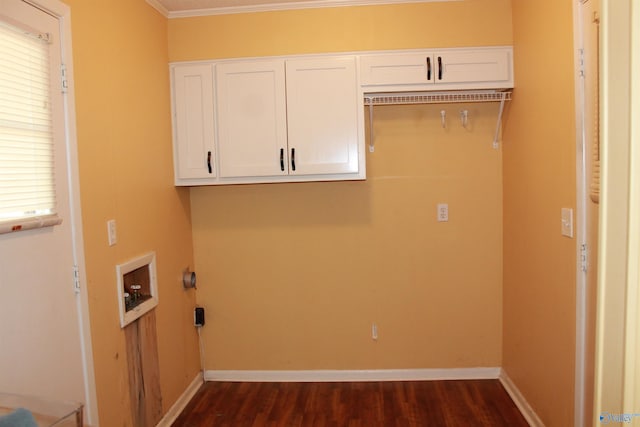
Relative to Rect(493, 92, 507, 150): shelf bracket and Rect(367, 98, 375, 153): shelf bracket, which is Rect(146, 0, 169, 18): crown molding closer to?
Rect(367, 98, 375, 153): shelf bracket

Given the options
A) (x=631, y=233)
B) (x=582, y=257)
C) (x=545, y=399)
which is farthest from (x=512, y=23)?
(x=631, y=233)

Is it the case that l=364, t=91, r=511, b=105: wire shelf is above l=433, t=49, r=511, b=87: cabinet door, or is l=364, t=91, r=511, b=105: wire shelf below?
below

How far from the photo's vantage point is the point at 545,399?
2279 mm

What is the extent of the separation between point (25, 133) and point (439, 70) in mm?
2217

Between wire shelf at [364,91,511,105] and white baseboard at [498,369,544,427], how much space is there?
187 centimetres

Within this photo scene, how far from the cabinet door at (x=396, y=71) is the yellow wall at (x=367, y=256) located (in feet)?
1.00

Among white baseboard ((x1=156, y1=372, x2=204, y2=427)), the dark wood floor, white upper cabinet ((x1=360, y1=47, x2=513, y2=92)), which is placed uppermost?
white upper cabinet ((x1=360, y1=47, x2=513, y2=92))

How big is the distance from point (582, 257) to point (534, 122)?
84 centimetres

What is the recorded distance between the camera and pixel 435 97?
282 centimetres

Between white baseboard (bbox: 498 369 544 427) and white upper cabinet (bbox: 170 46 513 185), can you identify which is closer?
white baseboard (bbox: 498 369 544 427)

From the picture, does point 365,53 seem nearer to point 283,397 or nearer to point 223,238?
point 223,238

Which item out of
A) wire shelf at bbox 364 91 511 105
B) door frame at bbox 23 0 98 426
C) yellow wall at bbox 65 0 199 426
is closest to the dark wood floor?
yellow wall at bbox 65 0 199 426

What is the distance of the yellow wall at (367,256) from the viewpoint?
293cm

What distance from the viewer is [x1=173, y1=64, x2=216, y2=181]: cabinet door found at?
107 inches
